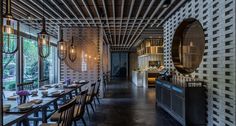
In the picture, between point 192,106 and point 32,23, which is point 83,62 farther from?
point 192,106

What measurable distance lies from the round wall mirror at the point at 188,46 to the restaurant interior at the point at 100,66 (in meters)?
0.03

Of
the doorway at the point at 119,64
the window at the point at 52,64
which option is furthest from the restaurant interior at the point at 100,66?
the doorway at the point at 119,64

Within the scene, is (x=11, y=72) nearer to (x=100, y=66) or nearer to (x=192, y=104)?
(x=100, y=66)

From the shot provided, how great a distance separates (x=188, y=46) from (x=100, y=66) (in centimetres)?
410

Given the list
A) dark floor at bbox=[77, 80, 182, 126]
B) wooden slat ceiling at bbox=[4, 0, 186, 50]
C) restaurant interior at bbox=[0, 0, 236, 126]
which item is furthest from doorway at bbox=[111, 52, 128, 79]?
dark floor at bbox=[77, 80, 182, 126]

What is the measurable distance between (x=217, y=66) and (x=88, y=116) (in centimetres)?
345

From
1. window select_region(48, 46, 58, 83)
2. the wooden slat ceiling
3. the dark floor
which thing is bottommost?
the dark floor

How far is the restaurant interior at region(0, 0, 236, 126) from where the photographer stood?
3.43m

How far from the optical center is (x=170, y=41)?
6.71 metres

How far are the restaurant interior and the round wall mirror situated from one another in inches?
1.0

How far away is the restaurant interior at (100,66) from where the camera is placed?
3.43 meters

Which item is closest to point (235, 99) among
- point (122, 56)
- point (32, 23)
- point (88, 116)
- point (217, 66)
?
point (217, 66)

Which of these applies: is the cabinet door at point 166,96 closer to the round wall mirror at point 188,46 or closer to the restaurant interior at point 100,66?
the restaurant interior at point 100,66

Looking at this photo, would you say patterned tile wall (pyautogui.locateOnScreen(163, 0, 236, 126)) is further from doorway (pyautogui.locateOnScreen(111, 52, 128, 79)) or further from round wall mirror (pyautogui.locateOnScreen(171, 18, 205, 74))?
doorway (pyautogui.locateOnScreen(111, 52, 128, 79))
